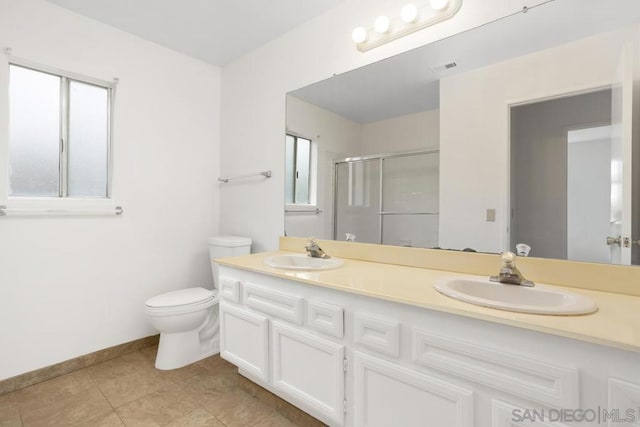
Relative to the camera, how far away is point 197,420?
1.52 meters

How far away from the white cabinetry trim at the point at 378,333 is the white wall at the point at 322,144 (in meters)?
0.87

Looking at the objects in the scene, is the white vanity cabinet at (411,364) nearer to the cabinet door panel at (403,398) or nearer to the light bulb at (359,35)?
the cabinet door panel at (403,398)

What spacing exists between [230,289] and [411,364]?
1.05 metres

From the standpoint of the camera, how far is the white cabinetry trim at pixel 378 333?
104cm

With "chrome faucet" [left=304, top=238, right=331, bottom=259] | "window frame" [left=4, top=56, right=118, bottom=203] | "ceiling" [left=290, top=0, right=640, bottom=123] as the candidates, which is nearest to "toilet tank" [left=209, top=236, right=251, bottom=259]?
"chrome faucet" [left=304, top=238, right=331, bottom=259]

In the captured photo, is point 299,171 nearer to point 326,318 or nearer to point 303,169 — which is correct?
point 303,169

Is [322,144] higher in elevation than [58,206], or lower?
higher

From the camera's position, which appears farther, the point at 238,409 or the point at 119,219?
the point at 119,219

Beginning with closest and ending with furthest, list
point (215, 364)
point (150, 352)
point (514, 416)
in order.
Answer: point (514, 416)
point (215, 364)
point (150, 352)

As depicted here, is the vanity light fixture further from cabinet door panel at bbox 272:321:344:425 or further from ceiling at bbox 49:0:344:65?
cabinet door panel at bbox 272:321:344:425

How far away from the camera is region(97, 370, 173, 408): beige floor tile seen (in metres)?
1.70

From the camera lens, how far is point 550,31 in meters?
1.22

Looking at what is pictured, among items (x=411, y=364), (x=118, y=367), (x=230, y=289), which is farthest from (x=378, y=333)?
(x=118, y=367)

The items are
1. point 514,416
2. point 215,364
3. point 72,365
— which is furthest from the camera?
point 215,364
